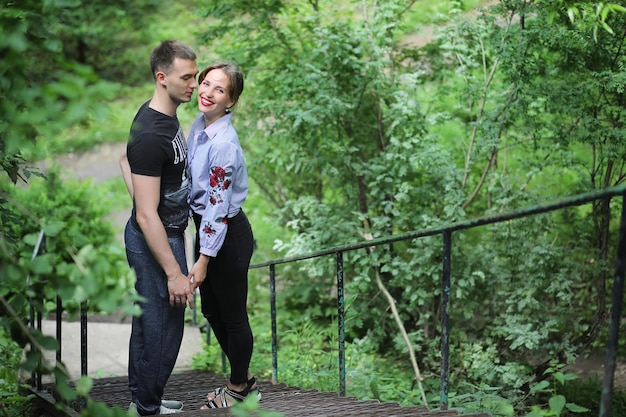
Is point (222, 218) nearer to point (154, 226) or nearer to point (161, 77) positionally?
point (154, 226)

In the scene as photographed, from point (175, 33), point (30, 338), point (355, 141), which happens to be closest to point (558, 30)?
point (355, 141)

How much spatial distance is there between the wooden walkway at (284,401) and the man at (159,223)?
0.26m

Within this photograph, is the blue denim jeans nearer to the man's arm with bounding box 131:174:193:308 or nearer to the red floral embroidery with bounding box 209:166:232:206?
the man's arm with bounding box 131:174:193:308

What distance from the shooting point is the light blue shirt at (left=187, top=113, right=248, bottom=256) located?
10.0 ft

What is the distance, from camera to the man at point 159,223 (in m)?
2.89

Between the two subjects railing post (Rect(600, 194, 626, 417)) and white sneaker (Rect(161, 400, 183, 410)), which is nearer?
railing post (Rect(600, 194, 626, 417))

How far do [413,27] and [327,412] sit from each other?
4.38 m

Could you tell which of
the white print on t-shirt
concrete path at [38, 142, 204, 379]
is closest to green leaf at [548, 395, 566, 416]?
the white print on t-shirt

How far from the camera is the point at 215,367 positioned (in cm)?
606

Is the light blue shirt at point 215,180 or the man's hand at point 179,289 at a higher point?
the light blue shirt at point 215,180

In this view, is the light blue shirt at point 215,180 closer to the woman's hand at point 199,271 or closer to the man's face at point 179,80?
the woman's hand at point 199,271

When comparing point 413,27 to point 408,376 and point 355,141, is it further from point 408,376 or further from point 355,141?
Answer: point 408,376

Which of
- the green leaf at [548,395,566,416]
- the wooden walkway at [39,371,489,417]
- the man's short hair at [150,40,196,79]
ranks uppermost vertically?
the man's short hair at [150,40,196,79]

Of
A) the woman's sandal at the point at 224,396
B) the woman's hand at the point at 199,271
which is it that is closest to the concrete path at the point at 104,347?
the woman's sandal at the point at 224,396
